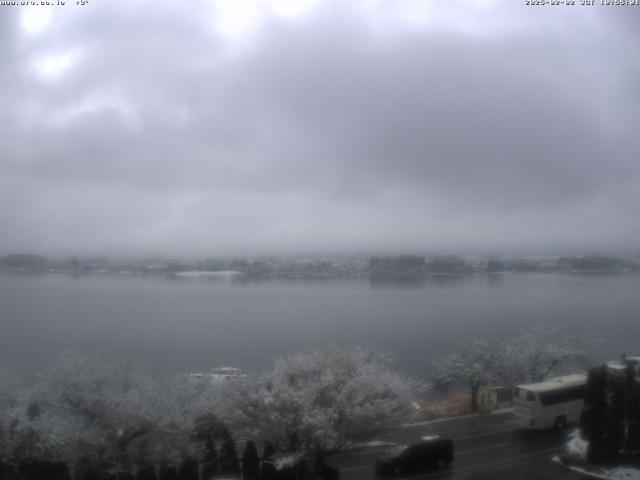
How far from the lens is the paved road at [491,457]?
7031 mm

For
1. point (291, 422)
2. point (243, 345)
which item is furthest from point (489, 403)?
point (243, 345)

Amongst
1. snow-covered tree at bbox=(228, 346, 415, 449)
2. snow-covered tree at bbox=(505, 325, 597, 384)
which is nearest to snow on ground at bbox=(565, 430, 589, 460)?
snow-covered tree at bbox=(228, 346, 415, 449)

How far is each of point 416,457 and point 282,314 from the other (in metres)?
28.9

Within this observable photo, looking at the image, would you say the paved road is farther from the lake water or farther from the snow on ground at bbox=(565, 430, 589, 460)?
the lake water

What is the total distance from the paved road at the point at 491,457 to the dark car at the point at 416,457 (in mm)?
107

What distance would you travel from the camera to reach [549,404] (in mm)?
8961

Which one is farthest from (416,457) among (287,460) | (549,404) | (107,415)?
(107,415)

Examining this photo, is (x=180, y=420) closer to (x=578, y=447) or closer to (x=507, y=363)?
(x=578, y=447)

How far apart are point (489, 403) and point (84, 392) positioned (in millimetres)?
7638

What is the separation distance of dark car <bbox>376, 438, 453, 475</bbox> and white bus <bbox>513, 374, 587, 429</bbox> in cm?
215

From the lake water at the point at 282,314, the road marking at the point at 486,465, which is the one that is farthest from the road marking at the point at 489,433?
the lake water at the point at 282,314

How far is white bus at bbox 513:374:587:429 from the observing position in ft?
29.0

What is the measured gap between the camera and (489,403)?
11.1 metres

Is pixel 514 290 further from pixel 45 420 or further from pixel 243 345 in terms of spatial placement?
pixel 45 420
